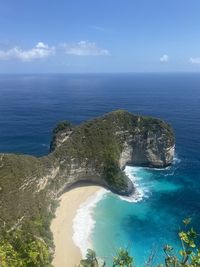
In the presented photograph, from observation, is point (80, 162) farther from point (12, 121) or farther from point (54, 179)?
point (12, 121)

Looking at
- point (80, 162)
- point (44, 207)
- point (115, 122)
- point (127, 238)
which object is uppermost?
point (115, 122)

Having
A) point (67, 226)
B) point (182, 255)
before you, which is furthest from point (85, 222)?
point (182, 255)

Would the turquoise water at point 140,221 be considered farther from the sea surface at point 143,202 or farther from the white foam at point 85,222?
the white foam at point 85,222

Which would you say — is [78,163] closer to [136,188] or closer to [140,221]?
[136,188]

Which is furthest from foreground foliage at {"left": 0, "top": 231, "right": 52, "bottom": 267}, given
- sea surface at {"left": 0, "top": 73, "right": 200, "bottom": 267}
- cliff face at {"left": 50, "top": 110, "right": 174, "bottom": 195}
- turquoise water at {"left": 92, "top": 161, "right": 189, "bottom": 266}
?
cliff face at {"left": 50, "top": 110, "right": 174, "bottom": 195}

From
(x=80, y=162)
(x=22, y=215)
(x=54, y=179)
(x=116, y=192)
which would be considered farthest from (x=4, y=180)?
(x=116, y=192)

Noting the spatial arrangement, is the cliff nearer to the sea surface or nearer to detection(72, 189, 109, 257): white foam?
the sea surface
